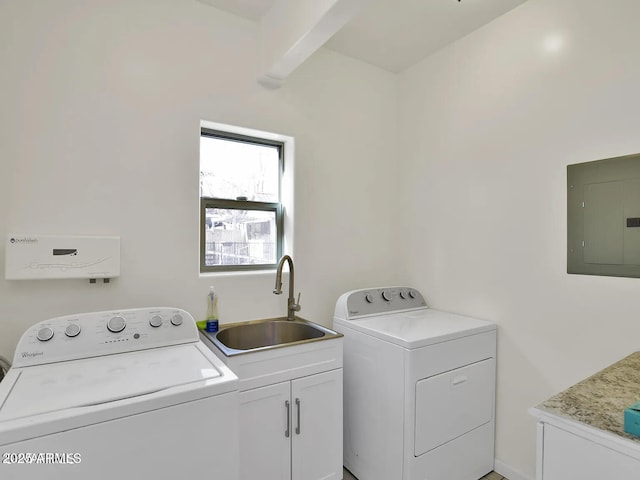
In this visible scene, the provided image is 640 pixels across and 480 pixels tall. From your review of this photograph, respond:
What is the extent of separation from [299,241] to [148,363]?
47.1 inches

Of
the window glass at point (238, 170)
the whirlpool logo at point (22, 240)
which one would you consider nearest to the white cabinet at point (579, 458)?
the window glass at point (238, 170)

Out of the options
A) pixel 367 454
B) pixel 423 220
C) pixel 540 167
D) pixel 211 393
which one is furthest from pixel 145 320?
pixel 540 167

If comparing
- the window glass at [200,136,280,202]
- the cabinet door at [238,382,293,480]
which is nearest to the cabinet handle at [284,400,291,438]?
the cabinet door at [238,382,293,480]

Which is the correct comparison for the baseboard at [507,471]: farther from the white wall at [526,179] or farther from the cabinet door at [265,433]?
the cabinet door at [265,433]

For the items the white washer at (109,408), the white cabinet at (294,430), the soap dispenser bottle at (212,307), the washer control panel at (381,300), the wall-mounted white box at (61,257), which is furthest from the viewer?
the washer control panel at (381,300)

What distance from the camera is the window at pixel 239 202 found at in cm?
219

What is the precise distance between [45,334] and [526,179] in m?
2.52

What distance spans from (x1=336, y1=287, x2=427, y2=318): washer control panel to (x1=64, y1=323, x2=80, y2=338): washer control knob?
1.42 metres

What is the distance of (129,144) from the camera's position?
1824mm

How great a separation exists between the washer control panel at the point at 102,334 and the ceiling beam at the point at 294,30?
4.86 feet

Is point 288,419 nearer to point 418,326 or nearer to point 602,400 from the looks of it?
point 418,326

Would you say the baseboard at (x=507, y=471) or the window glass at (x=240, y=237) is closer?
the baseboard at (x=507, y=471)

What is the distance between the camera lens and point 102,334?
1.57 m

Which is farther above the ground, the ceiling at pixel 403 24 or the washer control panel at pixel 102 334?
the ceiling at pixel 403 24
